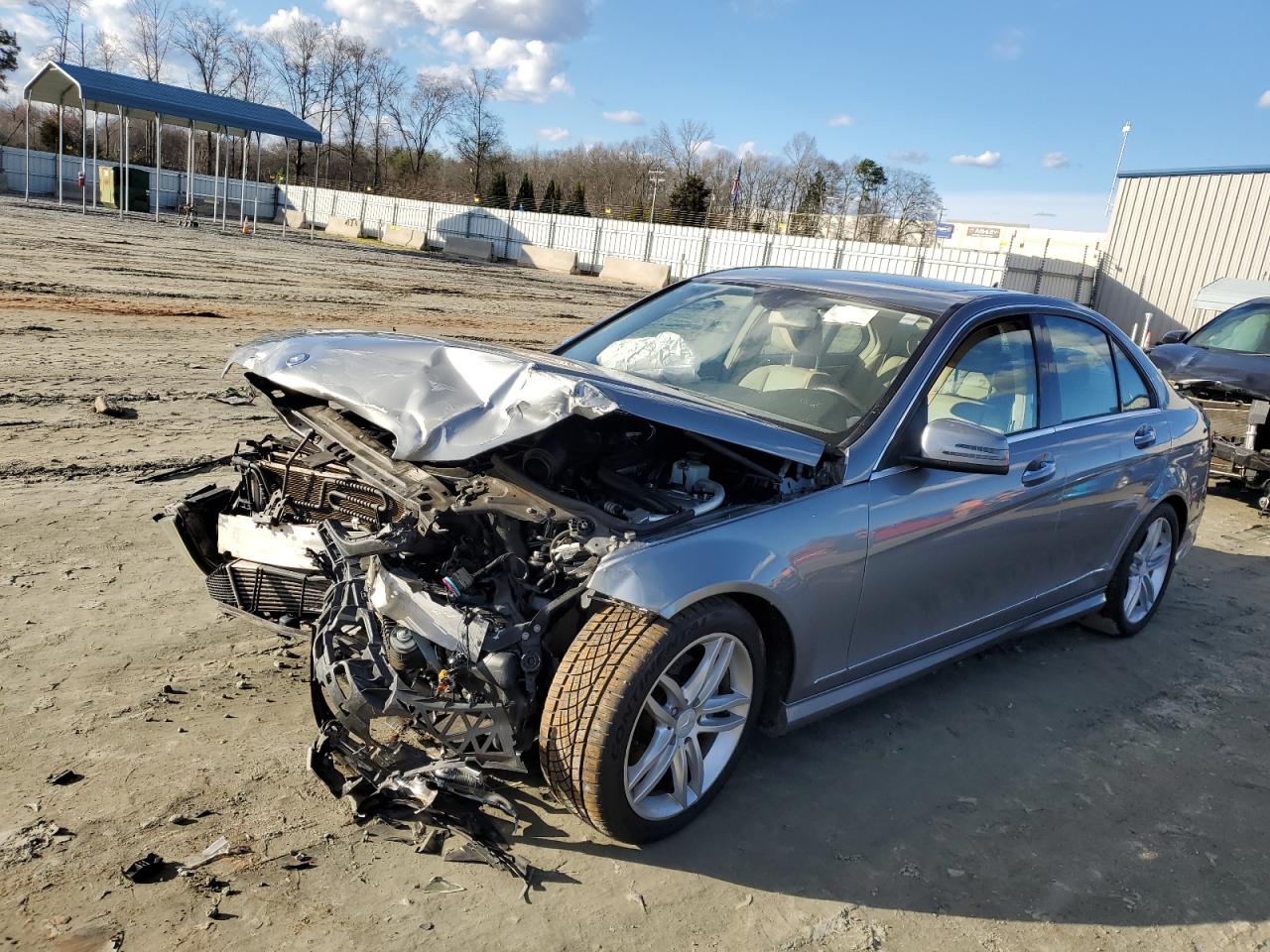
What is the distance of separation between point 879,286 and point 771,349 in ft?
2.24

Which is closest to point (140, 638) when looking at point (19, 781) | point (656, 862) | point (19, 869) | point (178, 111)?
point (19, 781)

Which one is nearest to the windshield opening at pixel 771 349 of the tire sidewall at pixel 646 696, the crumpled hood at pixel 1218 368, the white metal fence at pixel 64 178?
the tire sidewall at pixel 646 696

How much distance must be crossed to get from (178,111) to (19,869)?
35.7 m

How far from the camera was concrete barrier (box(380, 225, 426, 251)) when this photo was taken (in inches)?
1695

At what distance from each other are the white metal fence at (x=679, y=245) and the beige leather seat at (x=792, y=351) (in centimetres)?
1959

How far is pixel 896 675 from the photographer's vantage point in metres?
3.78

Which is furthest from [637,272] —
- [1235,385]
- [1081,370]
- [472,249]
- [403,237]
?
[1081,370]

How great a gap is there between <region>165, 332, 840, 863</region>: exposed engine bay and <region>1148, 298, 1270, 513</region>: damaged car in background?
23.2 ft

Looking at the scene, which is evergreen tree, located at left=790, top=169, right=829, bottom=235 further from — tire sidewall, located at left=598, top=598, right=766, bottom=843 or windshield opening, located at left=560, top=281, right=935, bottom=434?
tire sidewall, located at left=598, top=598, right=766, bottom=843

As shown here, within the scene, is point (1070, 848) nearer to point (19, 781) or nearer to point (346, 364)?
point (346, 364)

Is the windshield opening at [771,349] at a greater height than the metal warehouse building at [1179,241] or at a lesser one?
lesser

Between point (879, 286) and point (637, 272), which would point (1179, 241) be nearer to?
point (637, 272)

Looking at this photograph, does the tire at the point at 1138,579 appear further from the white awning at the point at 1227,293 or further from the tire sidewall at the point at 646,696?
the white awning at the point at 1227,293

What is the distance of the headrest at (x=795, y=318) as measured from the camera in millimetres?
4250
